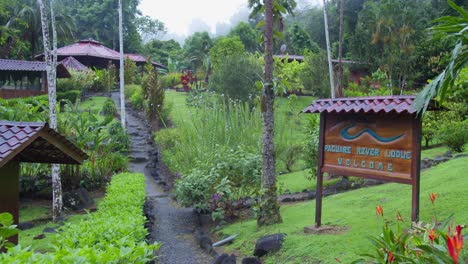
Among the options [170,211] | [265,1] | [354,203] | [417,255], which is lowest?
[170,211]

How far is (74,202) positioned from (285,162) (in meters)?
5.95

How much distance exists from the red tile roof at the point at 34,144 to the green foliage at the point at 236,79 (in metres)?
14.2

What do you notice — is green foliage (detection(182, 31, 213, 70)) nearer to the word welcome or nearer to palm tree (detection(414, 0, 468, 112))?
the word welcome

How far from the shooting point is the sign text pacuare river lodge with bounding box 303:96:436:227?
552cm

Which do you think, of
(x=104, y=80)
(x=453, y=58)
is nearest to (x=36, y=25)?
(x=104, y=80)

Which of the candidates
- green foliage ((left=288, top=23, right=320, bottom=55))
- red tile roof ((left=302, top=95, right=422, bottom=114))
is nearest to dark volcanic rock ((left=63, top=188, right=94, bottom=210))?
red tile roof ((left=302, top=95, right=422, bottom=114))

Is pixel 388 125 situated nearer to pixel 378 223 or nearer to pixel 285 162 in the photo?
pixel 378 223

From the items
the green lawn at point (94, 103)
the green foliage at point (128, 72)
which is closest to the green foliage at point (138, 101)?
the green lawn at point (94, 103)

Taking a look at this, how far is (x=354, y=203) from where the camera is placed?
7.75m

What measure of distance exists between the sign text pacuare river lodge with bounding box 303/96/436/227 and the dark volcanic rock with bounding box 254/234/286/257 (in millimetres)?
754

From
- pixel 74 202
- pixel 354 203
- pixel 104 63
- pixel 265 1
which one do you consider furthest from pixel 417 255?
pixel 104 63

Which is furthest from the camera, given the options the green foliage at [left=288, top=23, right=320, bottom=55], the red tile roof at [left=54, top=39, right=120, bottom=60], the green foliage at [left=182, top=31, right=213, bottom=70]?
the green foliage at [left=288, top=23, right=320, bottom=55]

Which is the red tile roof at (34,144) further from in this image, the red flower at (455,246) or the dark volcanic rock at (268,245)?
the red flower at (455,246)

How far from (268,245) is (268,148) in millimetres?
1868
